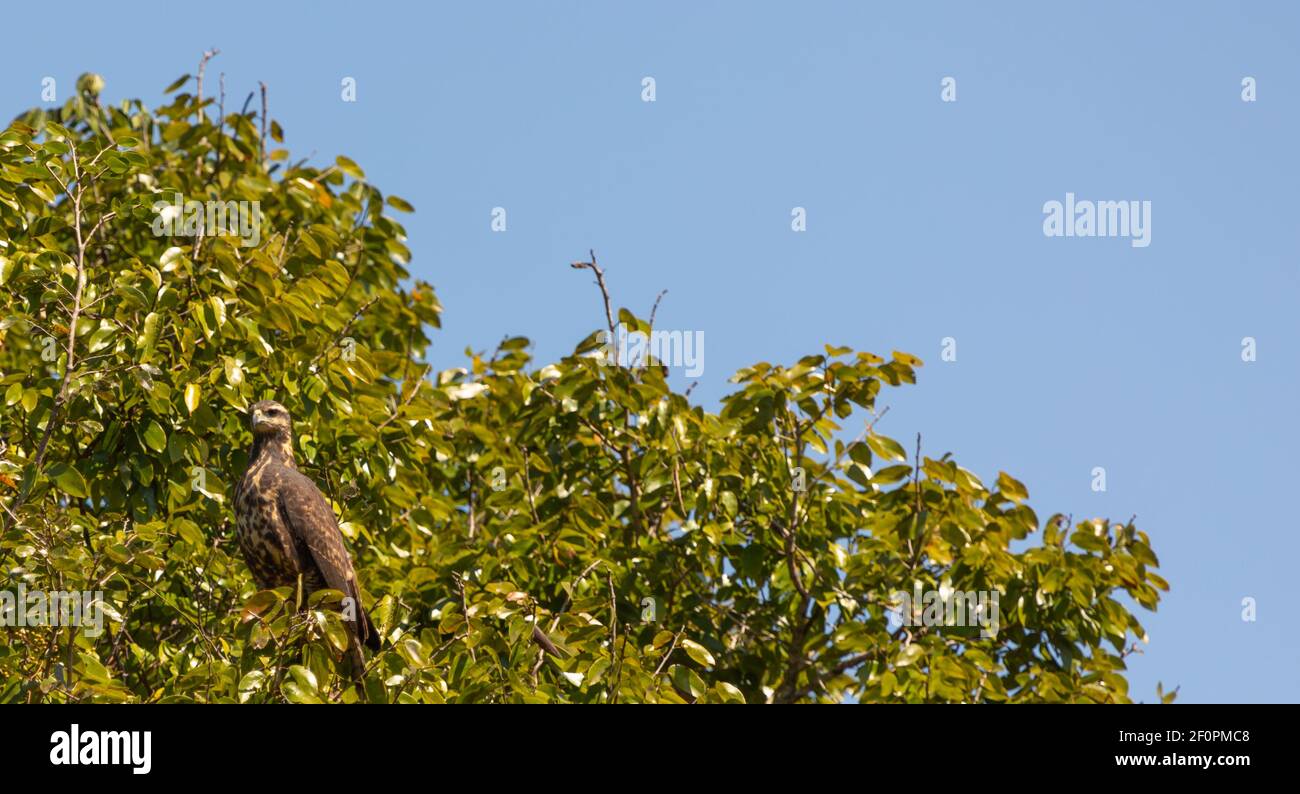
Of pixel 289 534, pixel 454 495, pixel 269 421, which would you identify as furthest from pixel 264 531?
pixel 454 495

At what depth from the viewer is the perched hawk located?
829 centimetres

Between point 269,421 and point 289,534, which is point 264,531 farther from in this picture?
point 269,421

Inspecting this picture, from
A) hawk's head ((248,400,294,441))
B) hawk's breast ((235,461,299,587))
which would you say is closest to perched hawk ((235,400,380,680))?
hawk's breast ((235,461,299,587))

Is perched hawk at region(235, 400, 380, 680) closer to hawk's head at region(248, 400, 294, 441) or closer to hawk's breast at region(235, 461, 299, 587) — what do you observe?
hawk's breast at region(235, 461, 299, 587)

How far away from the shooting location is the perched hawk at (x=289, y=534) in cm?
829

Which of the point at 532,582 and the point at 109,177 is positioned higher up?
the point at 109,177

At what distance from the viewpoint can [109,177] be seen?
9344 mm

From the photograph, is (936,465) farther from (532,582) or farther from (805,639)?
(532,582)

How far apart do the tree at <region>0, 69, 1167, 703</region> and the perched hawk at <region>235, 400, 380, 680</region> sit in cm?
25

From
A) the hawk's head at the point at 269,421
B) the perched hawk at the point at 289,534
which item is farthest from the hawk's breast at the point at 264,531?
the hawk's head at the point at 269,421

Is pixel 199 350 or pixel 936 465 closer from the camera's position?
pixel 199 350

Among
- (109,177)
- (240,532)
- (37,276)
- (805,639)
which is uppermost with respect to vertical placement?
(109,177)
